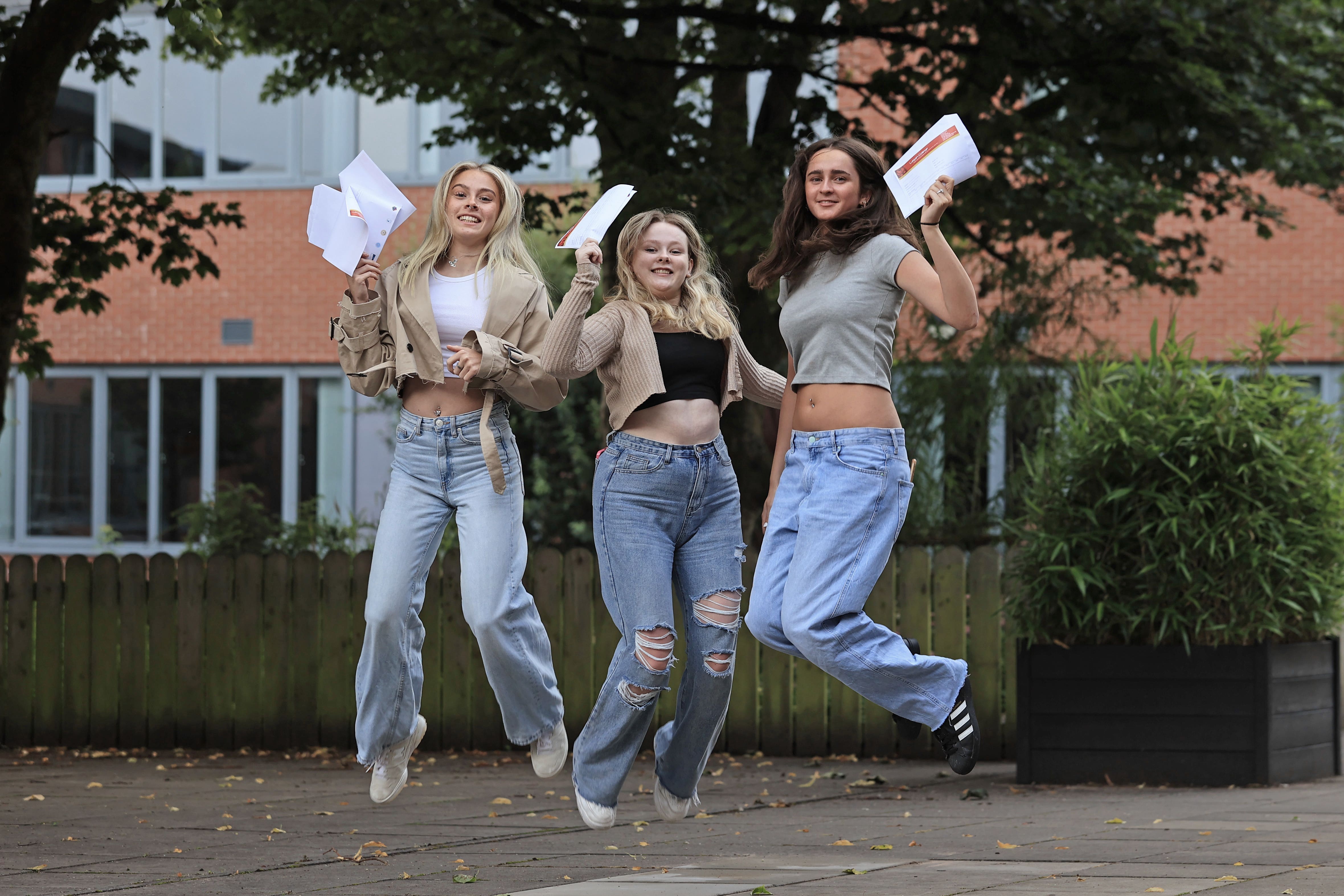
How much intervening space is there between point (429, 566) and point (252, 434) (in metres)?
17.0

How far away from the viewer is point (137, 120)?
2172 centimetres

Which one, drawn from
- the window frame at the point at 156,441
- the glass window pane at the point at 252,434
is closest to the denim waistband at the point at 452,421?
the window frame at the point at 156,441

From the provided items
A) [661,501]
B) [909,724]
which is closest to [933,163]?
[661,501]

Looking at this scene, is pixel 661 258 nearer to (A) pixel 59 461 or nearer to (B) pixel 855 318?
(B) pixel 855 318

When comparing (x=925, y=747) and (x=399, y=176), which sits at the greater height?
(x=399, y=176)

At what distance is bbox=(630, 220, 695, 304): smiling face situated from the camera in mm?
5508

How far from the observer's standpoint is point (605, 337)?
537 centimetres

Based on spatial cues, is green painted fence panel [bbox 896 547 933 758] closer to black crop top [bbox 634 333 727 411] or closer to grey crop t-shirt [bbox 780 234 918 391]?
black crop top [bbox 634 333 727 411]

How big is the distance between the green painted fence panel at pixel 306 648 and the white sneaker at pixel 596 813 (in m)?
5.03

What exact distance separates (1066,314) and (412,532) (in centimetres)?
1007

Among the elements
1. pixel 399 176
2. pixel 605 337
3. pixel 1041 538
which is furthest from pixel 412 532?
pixel 399 176

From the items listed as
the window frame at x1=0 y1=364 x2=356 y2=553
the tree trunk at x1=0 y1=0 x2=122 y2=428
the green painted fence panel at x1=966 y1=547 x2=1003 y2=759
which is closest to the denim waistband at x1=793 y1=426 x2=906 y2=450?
the green painted fence panel at x1=966 y1=547 x2=1003 y2=759

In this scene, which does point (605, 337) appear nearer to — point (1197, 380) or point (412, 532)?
point (412, 532)

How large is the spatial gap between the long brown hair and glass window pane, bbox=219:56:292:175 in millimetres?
17163
